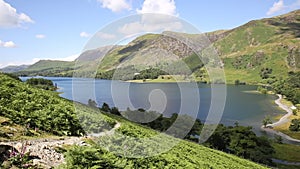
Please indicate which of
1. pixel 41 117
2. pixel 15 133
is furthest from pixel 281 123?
pixel 15 133

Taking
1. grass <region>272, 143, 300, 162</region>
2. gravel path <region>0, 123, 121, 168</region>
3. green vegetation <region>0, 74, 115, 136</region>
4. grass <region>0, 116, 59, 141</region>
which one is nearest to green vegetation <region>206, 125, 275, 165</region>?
grass <region>272, 143, 300, 162</region>

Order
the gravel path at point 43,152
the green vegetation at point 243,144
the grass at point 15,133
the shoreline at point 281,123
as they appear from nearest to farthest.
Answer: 1. the gravel path at point 43,152
2. the grass at point 15,133
3. the green vegetation at point 243,144
4. the shoreline at point 281,123

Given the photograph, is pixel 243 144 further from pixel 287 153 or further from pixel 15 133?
pixel 15 133

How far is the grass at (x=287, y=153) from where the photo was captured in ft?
261

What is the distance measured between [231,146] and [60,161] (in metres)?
68.3

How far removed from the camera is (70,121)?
15.8 metres

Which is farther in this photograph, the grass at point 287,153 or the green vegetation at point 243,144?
the grass at point 287,153

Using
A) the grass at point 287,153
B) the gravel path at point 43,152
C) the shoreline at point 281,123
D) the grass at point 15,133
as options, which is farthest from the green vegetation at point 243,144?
the gravel path at point 43,152

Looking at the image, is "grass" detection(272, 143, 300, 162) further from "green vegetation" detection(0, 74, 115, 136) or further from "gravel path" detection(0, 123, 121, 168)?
"gravel path" detection(0, 123, 121, 168)

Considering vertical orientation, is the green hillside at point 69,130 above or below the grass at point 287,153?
above

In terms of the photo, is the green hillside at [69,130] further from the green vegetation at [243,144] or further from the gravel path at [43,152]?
the green vegetation at [243,144]

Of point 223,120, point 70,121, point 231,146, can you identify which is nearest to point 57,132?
point 70,121

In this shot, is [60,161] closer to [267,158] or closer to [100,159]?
[100,159]

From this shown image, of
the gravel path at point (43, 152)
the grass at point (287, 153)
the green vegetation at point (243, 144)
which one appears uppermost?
A: the gravel path at point (43, 152)
